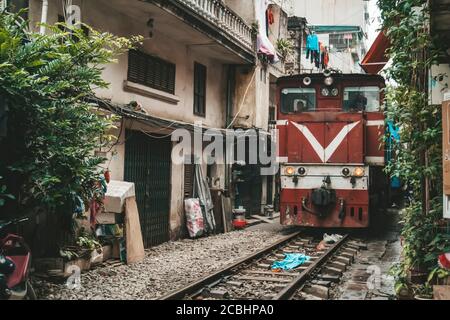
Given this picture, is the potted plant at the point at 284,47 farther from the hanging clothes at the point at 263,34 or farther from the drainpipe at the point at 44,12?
the drainpipe at the point at 44,12

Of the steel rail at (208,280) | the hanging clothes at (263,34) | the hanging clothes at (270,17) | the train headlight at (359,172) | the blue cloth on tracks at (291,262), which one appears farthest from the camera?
the hanging clothes at (270,17)

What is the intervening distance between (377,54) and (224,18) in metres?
5.54

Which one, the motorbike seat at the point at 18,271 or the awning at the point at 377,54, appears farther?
the awning at the point at 377,54

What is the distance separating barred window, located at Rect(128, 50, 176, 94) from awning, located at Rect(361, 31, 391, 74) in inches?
182

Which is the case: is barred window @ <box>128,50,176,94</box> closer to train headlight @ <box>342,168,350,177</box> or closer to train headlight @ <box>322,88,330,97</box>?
train headlight @ <box>322,88,330,97</box>

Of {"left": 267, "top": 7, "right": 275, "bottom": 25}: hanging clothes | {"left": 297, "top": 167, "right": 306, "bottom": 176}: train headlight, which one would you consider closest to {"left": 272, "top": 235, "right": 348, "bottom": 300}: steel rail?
{"left": 297, "top": 167, "right": 306, "bottom": 176}: train headlight

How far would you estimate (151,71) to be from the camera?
10859 millimetres

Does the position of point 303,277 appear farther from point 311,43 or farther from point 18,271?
point 311,43

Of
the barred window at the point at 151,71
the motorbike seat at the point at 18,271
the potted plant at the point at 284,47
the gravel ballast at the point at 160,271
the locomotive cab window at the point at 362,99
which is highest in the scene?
the potted plant at the point at 284,47

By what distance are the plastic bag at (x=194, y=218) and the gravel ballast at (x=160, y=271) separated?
278 mm

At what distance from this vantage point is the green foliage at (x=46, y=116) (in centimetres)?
576

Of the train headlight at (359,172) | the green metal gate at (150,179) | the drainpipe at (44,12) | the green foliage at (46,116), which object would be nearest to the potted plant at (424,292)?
the green foliage at (46,116)

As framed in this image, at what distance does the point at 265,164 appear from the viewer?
1814 centimetres

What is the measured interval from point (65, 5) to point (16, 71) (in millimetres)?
2921
